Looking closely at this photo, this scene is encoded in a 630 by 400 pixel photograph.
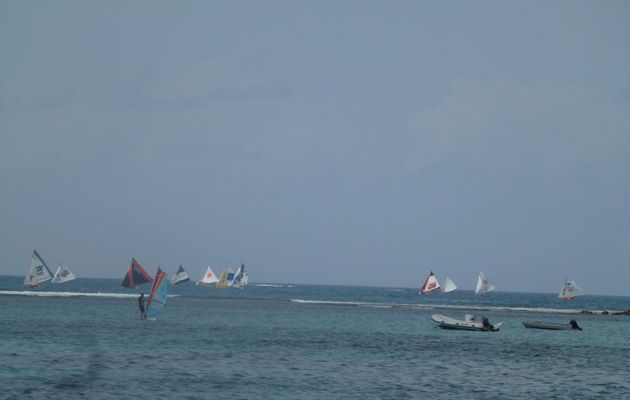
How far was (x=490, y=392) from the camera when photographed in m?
37.3

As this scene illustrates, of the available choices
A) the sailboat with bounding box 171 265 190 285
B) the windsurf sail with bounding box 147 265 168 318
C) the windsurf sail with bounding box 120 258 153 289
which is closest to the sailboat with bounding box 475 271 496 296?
the sailboat with bounding box 171 265 190 285

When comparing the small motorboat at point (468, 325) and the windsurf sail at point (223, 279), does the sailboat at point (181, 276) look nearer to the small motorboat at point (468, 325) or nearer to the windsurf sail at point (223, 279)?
the windsurf sail at point (223, 279)

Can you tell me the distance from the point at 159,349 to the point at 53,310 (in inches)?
1652

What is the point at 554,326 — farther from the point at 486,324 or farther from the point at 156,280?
the point at 156,280

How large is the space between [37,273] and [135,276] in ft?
122

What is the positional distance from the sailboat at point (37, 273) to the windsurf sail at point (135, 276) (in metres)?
33.9

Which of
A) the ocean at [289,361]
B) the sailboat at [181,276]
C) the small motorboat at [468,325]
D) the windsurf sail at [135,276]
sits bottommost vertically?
the ocean at [289,361]

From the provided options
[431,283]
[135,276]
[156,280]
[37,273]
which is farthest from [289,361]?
[431,283]

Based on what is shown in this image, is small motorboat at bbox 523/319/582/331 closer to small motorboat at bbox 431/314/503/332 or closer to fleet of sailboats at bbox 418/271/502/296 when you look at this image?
small motorboat at bbox 431/314/503/332

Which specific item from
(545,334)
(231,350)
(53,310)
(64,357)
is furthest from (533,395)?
(53,310)

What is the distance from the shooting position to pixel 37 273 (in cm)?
13950

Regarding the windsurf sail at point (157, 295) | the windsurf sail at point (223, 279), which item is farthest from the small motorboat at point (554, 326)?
the windsurf sail at point (223, 279)

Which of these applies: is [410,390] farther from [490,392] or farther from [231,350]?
[231,350]

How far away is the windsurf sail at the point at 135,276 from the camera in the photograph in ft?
358
